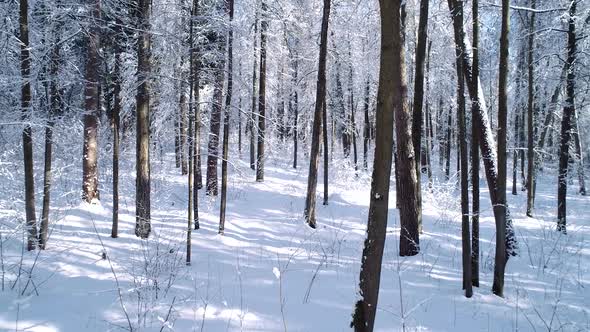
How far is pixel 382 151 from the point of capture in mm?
3760

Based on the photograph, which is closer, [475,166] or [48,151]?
[475,166]

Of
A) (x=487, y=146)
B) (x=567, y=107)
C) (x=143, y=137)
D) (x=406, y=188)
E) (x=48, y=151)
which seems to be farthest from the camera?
(x=567, y=107)

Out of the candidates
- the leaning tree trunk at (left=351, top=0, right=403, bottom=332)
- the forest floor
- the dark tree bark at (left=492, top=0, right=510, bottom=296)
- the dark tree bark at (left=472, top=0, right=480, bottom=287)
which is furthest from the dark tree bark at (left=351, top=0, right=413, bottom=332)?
the dark tree bark at (left=492, top=0, right=510, bottom=296)

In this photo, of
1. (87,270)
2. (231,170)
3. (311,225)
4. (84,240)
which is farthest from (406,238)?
(231,170)

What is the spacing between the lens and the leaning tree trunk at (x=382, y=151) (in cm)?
373

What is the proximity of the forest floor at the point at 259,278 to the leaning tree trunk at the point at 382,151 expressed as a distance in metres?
0.54

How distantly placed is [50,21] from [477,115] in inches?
373

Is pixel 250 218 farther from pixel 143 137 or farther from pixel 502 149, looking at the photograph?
pixel 502 149

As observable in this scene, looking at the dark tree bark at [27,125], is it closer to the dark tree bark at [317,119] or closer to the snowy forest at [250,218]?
the snowy forest at [250,218]

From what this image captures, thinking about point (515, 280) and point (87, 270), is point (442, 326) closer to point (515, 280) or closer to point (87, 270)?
point (515, 280)

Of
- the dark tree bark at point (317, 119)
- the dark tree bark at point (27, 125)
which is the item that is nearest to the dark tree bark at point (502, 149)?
the dark tree bark at point (317, 119)

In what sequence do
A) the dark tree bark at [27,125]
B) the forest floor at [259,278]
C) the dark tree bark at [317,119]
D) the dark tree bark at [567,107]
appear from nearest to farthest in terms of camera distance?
the forest floor at [259,278], the dark tree bark at [27,125], the dark tree bark at [567,107], the dark tree bark at [317,119]

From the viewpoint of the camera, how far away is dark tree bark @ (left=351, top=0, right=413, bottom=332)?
3736mm

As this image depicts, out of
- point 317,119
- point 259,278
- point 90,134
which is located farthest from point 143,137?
point 317,119
